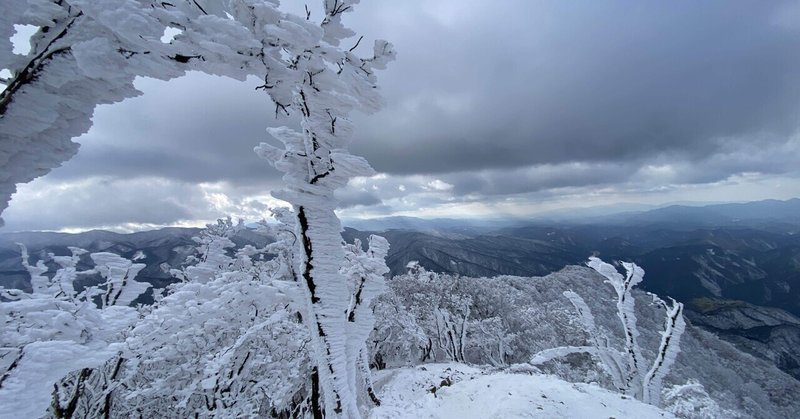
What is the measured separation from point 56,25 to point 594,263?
18.7 meters

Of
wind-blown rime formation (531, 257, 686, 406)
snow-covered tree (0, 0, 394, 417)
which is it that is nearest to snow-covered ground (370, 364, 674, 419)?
wind-blown rime formation (531, 257, 686, 406)

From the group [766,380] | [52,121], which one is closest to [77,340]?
[52,121]

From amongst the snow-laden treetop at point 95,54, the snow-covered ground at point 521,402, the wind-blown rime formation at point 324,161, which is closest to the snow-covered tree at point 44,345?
the snow-laden treetop at point 95,54

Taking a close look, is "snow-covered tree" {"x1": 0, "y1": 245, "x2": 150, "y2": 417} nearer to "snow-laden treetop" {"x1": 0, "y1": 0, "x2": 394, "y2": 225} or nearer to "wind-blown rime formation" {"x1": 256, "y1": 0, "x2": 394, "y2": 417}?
"snow-laden treetop" {"x1": 0, "y1": 0, "x2": 394, "y2": 225}

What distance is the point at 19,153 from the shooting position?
116 inches

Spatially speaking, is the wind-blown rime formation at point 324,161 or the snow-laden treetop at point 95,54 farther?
the wind-blown rime formation at point 324,161

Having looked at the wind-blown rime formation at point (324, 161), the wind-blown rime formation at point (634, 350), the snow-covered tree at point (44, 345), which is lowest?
the wind-blown rime formation at point (634, 350)

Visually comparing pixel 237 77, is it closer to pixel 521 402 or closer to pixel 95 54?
pixel 95 54

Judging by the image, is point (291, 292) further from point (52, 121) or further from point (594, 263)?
point (594, 263)

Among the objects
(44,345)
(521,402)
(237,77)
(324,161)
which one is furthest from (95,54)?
(521,402)

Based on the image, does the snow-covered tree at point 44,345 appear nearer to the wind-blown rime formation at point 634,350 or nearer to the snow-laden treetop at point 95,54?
the snow-laden treetop at point 95,54

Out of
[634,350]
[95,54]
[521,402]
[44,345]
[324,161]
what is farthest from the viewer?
[634,350]

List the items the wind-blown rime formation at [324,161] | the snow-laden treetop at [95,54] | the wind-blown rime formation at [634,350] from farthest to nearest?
the wind-blown rime formation at [634,350]
the wind-blown rime formation at [324,161]
the snow-laden treetop at [95,54]

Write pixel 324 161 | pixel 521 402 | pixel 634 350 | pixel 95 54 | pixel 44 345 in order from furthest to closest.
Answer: pixel 634 350
pixel 521 402
pixel 324 161
pixel 44 345
pixel 95 54
